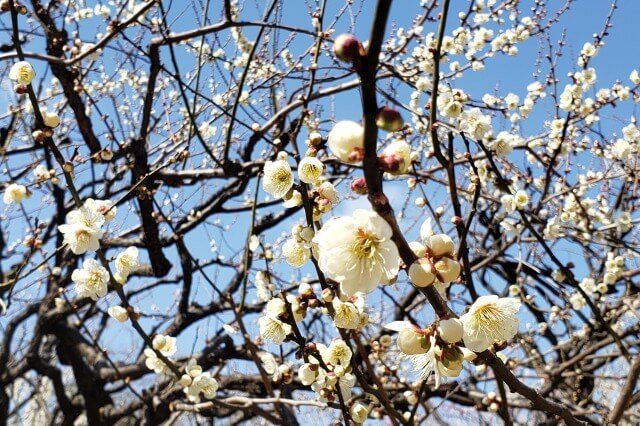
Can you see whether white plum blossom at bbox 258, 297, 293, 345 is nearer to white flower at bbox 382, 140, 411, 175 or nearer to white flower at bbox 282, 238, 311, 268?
white flower at bbox 282, 238, 311, 268

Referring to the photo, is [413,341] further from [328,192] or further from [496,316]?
[328,192]

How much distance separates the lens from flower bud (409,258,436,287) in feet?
2.70

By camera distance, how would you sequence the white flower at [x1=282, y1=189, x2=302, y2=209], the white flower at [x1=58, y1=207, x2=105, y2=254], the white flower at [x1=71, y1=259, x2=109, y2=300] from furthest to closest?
the white flower at [x1=71, y1=259, x2=109, y2=300], the white flower at [x1=58, y1=207, x2=105, y2=254], the white flower at [x1=282, y1=189, x2=302, y2=209]

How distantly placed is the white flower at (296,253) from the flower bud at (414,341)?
1.58 ft

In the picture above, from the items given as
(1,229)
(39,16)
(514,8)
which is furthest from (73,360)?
(514,8)

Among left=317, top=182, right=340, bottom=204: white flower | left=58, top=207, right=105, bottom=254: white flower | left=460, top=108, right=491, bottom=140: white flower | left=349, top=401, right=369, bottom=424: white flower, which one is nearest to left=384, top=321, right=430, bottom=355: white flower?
left=317, top=182, right=340, bottom=204: white flower

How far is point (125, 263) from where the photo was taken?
7.14ft

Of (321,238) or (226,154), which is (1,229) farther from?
(321,238)

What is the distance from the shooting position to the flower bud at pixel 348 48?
25.8 inches

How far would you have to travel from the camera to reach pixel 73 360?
18.0 ft

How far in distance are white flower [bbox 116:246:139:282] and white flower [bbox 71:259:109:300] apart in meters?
0.05

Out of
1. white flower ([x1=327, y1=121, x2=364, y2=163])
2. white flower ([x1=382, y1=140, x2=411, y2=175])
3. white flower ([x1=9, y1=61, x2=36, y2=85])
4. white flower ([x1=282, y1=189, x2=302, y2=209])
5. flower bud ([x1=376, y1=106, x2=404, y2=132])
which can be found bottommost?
flower bud ([x1=376, y1=106, x2=404, y2=132])

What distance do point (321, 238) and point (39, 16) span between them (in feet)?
12.5

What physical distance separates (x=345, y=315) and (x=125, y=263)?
1.17 m
